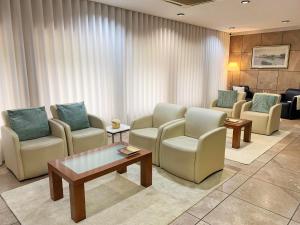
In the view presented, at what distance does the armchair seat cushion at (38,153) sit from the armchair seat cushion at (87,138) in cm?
24

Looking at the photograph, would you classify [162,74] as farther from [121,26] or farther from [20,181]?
[20,181]

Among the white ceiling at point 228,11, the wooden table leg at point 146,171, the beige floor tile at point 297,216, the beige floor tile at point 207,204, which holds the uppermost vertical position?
the white ceiling at point 228,11

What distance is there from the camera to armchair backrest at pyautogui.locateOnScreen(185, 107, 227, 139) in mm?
3109

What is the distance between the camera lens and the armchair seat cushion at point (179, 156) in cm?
283

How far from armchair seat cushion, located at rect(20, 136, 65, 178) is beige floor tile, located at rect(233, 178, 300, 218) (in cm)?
235

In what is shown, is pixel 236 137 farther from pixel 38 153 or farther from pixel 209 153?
pixel 38 153

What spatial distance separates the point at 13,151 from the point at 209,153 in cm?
246

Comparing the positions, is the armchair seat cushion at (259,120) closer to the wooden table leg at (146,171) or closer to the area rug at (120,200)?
the area rug at (120,200)

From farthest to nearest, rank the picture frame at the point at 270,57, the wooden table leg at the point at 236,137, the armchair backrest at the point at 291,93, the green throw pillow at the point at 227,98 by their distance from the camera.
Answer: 1. the picture frame at the point at 270,57
2. the armchair backrest at the point at 291,93
3. the green throw pillow at the point at 227,98
4. the wooden table leg at the point at 236,137

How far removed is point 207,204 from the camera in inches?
96.1

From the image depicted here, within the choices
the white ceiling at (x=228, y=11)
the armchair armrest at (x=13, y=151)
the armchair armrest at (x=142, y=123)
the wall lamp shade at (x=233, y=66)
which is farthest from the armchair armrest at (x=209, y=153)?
the wall lamp shade at (x=233, y=66)

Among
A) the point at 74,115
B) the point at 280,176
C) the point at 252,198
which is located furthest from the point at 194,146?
the point at 74,115

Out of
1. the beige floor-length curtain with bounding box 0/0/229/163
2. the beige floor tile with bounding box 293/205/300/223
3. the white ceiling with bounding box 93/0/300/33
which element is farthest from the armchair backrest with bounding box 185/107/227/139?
the white ceiling with bounding box 93/0/300/33

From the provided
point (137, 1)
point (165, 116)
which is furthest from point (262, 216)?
point (137, 1)
